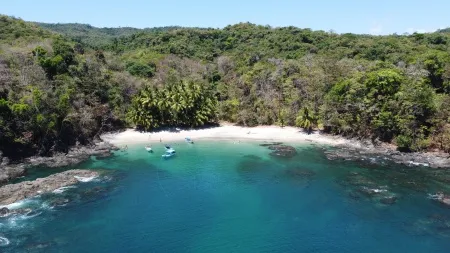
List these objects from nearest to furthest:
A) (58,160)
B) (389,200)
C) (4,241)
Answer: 1. (4,241)
2. (389,200)
3. (58,160)

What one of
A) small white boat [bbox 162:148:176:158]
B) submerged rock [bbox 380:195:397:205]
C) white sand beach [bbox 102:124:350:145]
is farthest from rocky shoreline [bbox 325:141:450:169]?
small white boat [bbox 162:148:176:158]

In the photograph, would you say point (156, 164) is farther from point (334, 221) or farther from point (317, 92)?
point (317, 92)

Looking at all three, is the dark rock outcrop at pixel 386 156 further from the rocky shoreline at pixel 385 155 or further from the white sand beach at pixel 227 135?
the white sand beach at pixel 227 135

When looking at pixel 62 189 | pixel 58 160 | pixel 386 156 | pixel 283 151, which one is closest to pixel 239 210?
pixel 62 189

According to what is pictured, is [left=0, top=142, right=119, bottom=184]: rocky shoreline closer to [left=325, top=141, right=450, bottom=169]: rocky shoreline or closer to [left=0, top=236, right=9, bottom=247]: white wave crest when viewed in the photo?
[left=0, top=236, right=9, bottom=247]: white wave crest

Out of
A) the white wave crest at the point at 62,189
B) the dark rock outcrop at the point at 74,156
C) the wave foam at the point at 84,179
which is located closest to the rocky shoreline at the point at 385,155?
the wave foam at the point at 84,179

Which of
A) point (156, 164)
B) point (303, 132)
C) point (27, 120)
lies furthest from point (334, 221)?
point (27, 120)

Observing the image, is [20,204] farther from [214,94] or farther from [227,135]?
[214,94]
